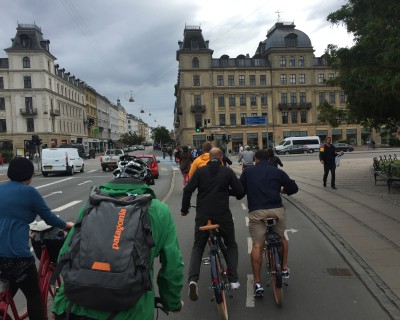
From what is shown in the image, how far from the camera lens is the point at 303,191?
14805mm

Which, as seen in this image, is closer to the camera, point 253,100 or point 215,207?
point 215,207

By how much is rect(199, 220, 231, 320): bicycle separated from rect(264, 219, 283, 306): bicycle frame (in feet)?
1.75

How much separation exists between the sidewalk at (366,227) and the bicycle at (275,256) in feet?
3.76

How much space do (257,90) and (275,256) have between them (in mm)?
75088

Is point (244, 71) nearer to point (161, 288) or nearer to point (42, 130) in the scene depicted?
point (42, 130)

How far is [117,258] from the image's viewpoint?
6.77 ft

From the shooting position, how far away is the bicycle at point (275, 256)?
448 centimetres

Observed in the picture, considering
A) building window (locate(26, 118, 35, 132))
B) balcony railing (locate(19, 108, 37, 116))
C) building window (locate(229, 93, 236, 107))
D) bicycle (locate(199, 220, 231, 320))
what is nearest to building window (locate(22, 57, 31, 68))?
balcony railing (locate(19, 108, 37, 116))

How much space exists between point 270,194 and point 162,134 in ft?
416

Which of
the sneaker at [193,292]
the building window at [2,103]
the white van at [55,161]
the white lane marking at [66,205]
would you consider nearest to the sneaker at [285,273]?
the sneaker at [193,292]

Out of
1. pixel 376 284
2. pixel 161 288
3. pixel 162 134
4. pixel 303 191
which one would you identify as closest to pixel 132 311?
pixel 161 288

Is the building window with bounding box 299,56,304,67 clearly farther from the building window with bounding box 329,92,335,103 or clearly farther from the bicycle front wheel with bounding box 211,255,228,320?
the bicycle front wheel with bounding box 211,255,228,320

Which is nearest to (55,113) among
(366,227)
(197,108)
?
(197,108)

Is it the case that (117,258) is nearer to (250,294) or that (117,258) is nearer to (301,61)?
(250,294)
